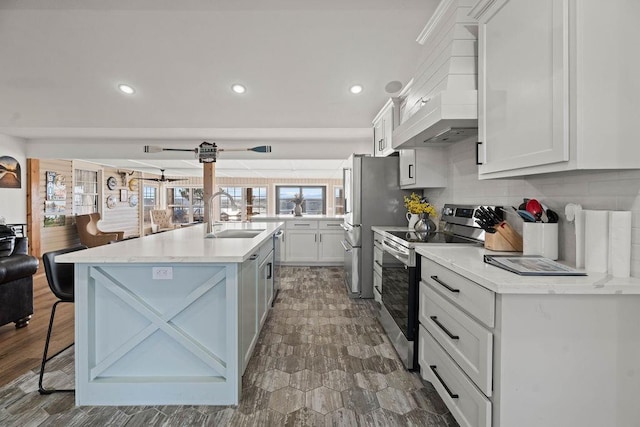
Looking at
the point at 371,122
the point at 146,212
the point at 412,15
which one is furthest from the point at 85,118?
the point at 146,212

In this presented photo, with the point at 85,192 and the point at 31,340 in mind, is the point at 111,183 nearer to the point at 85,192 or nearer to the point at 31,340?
the point at 85,192

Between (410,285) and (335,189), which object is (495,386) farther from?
(335,189)

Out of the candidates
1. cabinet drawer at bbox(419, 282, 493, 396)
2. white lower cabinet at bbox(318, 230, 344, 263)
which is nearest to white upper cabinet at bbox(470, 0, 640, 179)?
cabinet drawer at bbox(419, 282, 493, 396)

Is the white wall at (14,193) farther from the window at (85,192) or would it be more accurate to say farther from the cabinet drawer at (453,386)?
the cabinet drawer at (453,386)

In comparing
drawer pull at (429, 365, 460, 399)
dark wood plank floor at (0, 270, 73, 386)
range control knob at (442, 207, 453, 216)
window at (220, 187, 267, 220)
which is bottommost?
dark wood plank floor at (0, 270, 73, 386)

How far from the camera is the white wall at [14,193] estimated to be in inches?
228

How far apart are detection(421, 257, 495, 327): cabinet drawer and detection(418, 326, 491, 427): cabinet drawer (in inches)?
12.4

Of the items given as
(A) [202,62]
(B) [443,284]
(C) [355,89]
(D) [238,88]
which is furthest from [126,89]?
(B) [443,284]

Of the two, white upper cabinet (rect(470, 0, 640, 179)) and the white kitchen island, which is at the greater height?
white upper cabinet (rect(470, 0, 640, 179))

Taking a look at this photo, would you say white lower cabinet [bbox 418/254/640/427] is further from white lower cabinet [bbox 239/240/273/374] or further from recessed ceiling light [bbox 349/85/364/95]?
recessed ceiling light [bbox 349/85/364/95]

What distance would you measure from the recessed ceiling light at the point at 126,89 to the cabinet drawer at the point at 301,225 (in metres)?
3.08

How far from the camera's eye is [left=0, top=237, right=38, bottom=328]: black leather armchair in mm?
2799

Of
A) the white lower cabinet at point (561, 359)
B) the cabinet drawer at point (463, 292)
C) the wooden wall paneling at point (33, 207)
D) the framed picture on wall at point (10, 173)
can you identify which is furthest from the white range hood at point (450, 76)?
the wooden wall paneling at point (33, 207)

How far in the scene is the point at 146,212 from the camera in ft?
37.4
